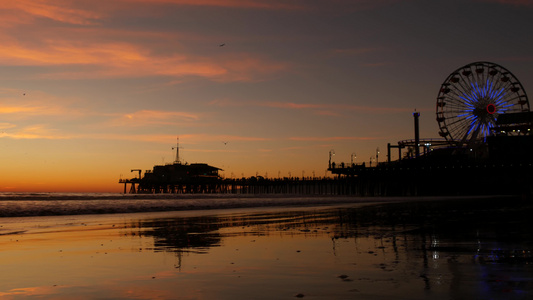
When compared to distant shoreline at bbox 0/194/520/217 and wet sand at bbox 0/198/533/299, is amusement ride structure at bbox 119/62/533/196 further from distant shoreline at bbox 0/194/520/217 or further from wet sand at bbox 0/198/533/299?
wet sand at bbox 0/198/533/299

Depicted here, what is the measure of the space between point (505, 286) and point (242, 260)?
531 cm

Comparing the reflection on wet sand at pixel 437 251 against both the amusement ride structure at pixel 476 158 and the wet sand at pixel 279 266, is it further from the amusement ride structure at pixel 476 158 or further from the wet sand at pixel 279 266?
the amusement ride structure at pixel 476 158

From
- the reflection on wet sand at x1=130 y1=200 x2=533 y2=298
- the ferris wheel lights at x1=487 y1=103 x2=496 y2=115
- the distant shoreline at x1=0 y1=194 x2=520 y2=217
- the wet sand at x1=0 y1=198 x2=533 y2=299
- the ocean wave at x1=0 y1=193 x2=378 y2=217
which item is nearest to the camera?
the wet sand at x1=0 y1=198 x2=533 y2=299

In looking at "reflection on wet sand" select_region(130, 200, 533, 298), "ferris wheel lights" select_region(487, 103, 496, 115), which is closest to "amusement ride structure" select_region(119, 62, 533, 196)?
"ferris wheel lights" select_region(487, 103, 496, 115)

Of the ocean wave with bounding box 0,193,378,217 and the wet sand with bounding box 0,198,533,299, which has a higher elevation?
the wet sand with bounding box 0,198,533,299

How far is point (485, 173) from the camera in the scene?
361 ft

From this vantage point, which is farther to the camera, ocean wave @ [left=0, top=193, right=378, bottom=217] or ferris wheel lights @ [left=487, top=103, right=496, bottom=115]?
ferris wheel lights @ [left=487, top=103, right=496, bottom=115]

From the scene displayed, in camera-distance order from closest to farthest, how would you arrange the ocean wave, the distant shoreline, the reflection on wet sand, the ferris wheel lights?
the reflection on wet sand < the ocean wave < the distant shoreline < the ferris wheel lights

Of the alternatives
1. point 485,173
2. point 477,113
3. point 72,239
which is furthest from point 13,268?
point 485,173

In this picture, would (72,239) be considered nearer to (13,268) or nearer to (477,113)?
(13,268)

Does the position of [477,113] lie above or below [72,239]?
above

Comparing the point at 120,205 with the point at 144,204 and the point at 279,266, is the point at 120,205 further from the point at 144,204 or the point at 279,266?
the point at 279,266

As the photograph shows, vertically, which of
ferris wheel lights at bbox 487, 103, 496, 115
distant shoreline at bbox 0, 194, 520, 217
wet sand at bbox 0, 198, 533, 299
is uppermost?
ferris wheel lights at bbox 487, 103, 496, 115

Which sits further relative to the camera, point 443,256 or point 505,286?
point 443,256
